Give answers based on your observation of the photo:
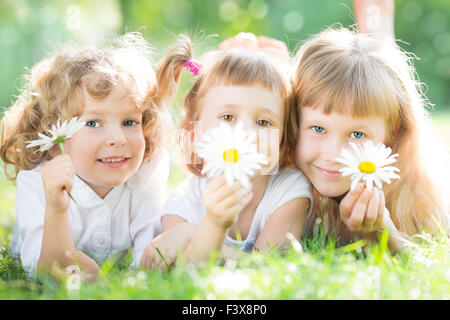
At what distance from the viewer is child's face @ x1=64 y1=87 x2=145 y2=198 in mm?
2553

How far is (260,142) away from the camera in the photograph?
2.38 m

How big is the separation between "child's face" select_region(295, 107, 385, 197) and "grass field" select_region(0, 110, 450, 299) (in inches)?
13.5

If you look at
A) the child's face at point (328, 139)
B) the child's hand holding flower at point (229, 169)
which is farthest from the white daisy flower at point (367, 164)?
the child's hand holding flower at point (229, 169)

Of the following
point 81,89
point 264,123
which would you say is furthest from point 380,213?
point 81,89

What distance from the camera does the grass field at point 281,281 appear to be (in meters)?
1.81

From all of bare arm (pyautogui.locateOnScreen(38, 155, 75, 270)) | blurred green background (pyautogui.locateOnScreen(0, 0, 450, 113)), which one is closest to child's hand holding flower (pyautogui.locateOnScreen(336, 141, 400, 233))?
bare arm (pyautogui.locateOnScreen(38, 155, 75, 270))

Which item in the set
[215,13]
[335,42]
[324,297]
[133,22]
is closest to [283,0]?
[215,13]

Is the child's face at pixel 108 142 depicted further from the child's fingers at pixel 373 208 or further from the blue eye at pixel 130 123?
the child's fingers at pixel 373 208

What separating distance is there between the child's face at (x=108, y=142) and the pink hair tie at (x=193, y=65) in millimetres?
332

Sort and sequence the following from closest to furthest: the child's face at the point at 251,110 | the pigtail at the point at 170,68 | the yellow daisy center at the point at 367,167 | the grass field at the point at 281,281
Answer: the grass field at the point at 281,281 → the yellow daisy center at the point at 367,167 → the child's face at the point at 251,110 → the pigtail at the point at 170,68

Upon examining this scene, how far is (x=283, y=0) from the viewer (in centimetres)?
1694

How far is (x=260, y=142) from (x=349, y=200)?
0.43 metres

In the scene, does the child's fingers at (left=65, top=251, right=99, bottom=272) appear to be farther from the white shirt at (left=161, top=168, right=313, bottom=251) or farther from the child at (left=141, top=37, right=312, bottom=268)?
the white shirt at (left=161, top=168, right=313, bottom=251)

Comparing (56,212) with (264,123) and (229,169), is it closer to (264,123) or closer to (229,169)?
(229,169)
